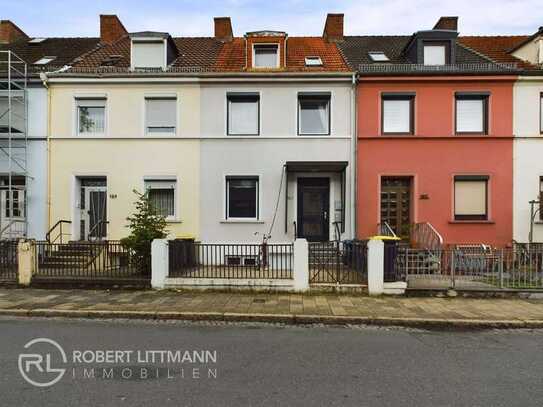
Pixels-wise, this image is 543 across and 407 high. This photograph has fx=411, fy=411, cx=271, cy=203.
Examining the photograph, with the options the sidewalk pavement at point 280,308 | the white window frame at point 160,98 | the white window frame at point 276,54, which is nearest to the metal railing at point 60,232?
the white window frame at point 160,98

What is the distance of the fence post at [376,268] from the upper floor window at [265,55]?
9035 millimetres

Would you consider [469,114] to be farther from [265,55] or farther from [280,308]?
[280,308]

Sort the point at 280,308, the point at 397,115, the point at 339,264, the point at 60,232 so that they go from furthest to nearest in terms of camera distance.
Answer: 1. the point at 397,115
2. the point at 60,232
3. the point at 339,264
4. the point at 280,308

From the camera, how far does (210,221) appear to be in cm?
1509

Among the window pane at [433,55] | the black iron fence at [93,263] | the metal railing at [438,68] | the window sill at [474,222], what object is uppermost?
the window pane at [433,55]

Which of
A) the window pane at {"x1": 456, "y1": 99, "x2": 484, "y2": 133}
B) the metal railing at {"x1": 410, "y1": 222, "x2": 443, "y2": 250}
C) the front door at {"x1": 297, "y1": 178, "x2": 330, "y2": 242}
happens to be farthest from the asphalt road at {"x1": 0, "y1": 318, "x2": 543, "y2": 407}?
the window pane at {"x1": 456, "y1": 99, "x2": 484, "y2": 133}

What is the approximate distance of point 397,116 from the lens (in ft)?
50.3

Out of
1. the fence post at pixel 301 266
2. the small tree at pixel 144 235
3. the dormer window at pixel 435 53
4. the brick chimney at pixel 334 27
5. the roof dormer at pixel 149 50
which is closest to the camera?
the fence post at pixel 301 266

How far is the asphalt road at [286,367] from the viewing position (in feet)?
14.8

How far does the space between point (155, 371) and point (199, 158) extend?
10641 millimetres

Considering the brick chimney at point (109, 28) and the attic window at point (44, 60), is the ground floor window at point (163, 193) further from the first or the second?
the brick chimney at point (109, 28)

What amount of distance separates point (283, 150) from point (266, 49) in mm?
4308

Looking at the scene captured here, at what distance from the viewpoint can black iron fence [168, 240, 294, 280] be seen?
10.7 metres

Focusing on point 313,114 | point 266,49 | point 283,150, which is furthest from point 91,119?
point 313,114
